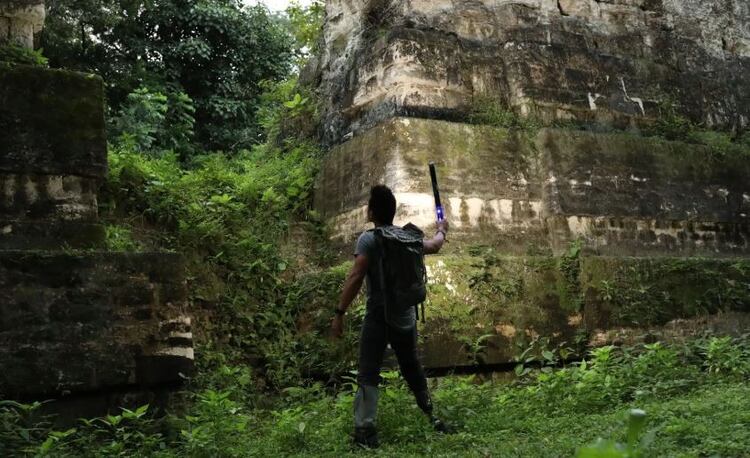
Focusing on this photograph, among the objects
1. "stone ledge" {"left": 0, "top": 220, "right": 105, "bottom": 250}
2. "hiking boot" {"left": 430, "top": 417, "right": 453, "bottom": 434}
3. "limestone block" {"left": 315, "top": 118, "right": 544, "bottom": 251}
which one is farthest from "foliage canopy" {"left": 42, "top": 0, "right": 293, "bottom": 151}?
"hiking boot" {"left": 430, "top": 417, "right": 453, "bottom": 434}

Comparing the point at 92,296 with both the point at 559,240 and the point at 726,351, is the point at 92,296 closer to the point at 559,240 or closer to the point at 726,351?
the point at 559,240

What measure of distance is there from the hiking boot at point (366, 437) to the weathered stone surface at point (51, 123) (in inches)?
94.6

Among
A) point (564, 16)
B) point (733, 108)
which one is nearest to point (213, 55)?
point (564, 16)

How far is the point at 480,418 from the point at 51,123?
324cm

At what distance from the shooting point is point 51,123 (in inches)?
180

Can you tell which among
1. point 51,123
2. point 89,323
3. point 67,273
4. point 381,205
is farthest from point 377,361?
point 51,123

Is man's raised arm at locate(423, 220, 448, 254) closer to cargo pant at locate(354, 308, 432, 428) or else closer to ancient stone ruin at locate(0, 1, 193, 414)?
cargo pant at locate(354, 308, 432, 428)

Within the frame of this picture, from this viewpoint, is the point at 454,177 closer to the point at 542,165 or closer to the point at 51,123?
the point at 542,165

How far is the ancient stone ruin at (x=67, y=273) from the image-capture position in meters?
4.09

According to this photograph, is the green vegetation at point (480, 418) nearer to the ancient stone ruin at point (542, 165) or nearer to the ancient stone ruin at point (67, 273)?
the ancient stone ruin at point (67, 273)

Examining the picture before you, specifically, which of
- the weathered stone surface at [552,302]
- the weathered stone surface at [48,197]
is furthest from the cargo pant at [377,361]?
the weathered stone surface at [48,197]

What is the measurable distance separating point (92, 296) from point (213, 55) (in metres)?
10.2

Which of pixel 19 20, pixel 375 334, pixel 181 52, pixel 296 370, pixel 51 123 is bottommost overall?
pixel 296 370

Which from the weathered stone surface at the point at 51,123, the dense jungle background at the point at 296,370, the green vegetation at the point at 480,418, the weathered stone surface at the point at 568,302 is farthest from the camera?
the weathered stone surface at the point at 568,302
